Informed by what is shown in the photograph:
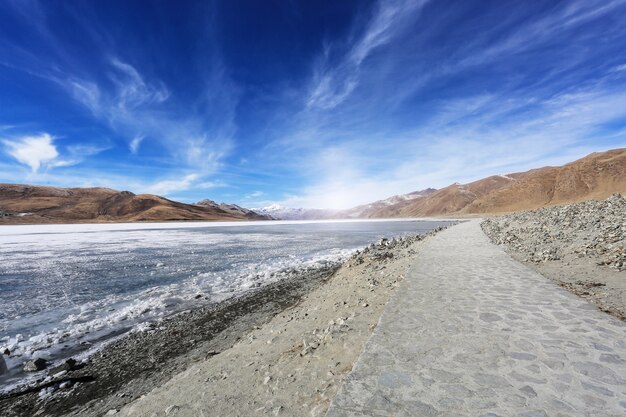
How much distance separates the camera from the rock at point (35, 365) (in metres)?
6.95

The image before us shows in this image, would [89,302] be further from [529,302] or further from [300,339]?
[529,302]

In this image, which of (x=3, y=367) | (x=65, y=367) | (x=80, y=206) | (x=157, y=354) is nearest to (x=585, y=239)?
(x=157, y=354)

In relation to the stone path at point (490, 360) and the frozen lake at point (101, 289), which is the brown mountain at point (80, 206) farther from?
the stone path at point (490, 360)

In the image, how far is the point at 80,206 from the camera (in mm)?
119312

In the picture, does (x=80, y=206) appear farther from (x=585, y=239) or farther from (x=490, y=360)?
(x=490, y=360)

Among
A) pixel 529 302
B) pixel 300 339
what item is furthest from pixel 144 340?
pixel 529 302

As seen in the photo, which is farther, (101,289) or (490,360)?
(101,289)

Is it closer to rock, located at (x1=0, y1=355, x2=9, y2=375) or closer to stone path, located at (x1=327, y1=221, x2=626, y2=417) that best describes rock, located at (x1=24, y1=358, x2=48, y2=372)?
rock, located at (x1=0, y1=355, x2=9, y2=375)

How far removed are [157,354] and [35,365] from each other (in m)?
2.59

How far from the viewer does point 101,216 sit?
388 ft

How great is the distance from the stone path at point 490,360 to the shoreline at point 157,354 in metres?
1.29

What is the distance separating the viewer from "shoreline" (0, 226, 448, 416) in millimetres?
5836

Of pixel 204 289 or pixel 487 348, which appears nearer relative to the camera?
pixel 487 348

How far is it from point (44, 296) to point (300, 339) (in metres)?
12.3
